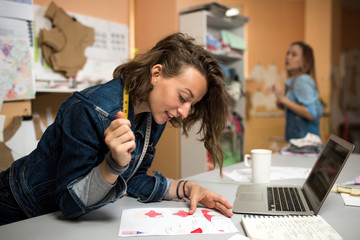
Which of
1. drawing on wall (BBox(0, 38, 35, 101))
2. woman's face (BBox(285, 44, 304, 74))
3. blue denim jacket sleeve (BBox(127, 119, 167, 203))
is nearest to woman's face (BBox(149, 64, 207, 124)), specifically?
blue denim jacket sleeve (BBox(127, 119, 167, 203))

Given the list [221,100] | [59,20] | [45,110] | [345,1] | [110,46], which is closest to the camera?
[221,100]

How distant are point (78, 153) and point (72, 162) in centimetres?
3

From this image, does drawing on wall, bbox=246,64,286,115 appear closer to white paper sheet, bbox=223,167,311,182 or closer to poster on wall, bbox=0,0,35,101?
white paper sheet, bbox=223,167,311,182

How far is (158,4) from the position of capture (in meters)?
3.01

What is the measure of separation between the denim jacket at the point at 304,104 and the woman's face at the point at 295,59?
0.52ft

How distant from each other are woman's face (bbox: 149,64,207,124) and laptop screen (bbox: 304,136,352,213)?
1.62ft

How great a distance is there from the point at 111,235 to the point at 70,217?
16 centimetres

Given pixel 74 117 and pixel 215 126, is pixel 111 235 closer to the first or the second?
pixel 74 117

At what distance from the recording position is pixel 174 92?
1022mm

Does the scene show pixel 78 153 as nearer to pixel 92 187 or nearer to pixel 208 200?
pixel 92 187

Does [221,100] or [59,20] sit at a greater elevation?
[59,20]

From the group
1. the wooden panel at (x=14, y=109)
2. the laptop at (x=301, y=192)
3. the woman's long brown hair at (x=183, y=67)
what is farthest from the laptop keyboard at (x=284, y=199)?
the wooden panel at (x=14, y=109)

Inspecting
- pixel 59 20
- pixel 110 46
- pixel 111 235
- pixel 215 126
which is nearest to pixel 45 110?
pixel 59 20

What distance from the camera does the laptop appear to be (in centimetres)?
98
